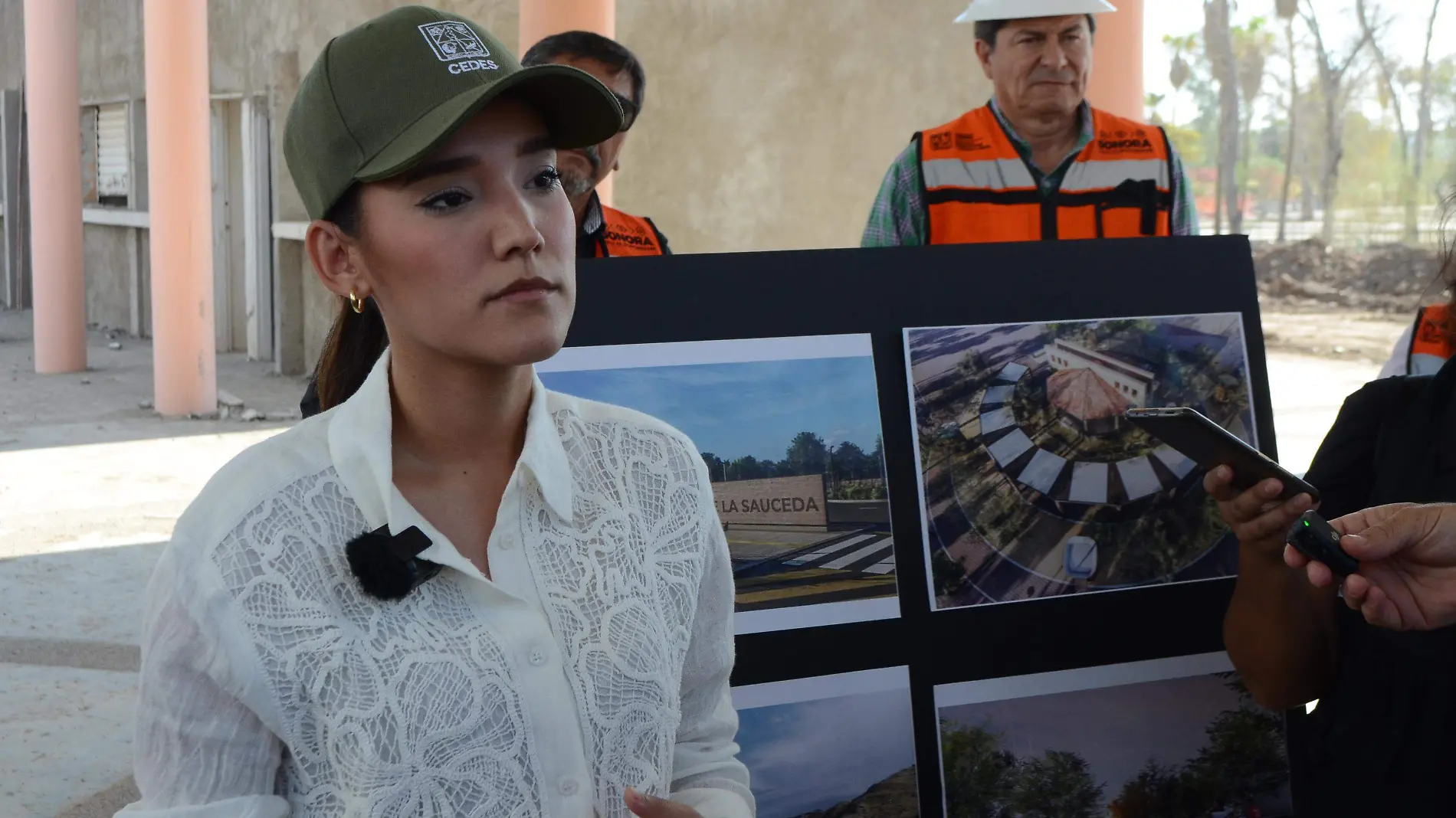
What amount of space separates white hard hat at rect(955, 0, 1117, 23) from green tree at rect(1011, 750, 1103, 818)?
189 cm

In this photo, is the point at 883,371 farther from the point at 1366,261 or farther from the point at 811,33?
the point at 1366,261

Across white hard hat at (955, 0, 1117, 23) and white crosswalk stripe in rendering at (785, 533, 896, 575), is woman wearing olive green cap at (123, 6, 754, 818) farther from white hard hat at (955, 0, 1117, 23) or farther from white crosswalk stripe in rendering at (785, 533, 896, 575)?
white hard hat at (955, 0, 1117, 23)

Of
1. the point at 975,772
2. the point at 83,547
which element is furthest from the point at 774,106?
the point at 975,772

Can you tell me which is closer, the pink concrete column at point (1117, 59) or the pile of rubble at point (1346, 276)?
the pink concrete column at point (1117, 59)

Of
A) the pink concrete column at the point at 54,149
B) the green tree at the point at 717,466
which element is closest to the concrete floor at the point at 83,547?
the pink concrete column at the point at 54,149

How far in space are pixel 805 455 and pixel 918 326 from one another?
34 cm

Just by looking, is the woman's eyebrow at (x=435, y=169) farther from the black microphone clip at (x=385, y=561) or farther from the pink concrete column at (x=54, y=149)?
the pink concrete column at (x=54, y=149)

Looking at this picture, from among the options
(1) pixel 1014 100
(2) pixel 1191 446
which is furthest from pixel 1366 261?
(2) pixel 1191 446

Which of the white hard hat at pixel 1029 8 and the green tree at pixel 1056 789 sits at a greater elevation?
the white hard hat at pixel 1029 8

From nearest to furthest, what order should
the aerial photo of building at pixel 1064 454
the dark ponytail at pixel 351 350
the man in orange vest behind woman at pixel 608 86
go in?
the dark ponytail at pixel 351 350, the aerial photo of building at pixel 1064 454, the man in orange vest behind woman at pixel 608 86

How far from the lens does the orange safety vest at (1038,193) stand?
3.64m

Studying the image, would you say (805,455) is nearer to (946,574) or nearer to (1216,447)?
(946,574)

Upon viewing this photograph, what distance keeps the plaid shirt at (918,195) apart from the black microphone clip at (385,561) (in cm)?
250

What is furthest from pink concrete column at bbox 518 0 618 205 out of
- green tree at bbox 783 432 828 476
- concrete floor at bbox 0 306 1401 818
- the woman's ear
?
the woman's ear
